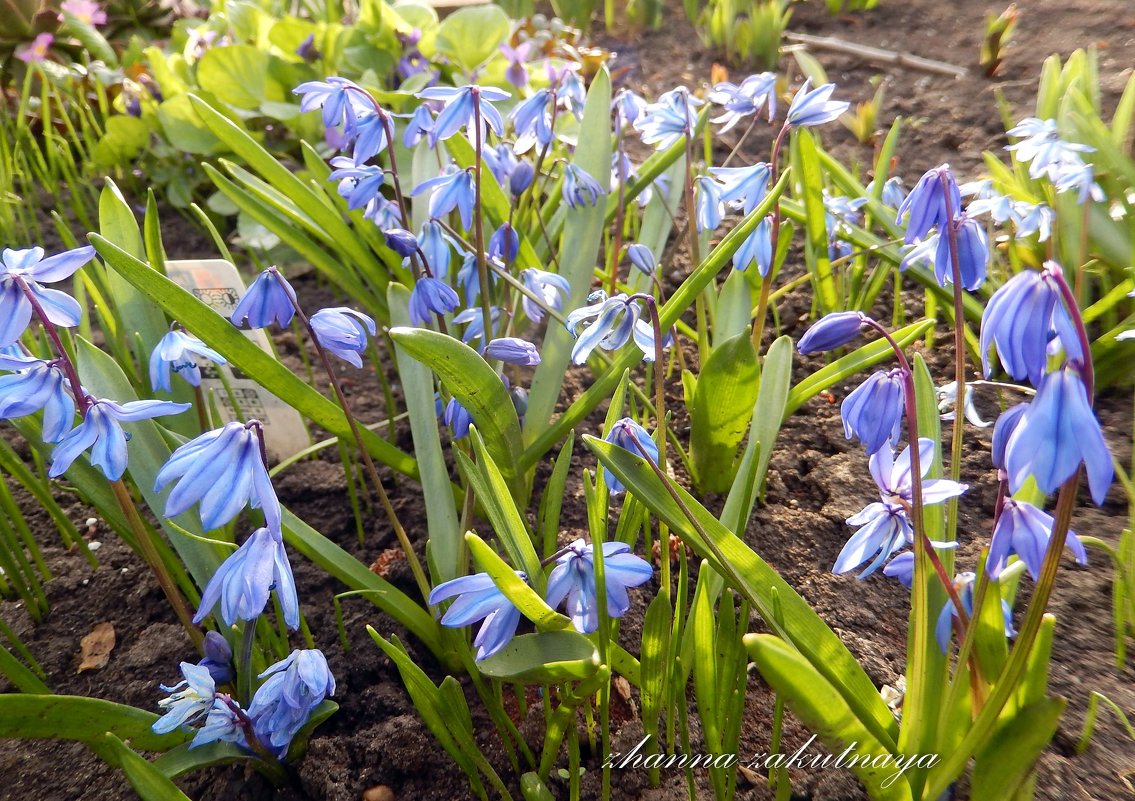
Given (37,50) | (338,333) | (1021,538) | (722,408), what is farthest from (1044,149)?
(37,50)

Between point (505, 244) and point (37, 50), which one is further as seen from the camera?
point (37, 50)

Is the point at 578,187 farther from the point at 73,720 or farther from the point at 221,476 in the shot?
the point at 73,720

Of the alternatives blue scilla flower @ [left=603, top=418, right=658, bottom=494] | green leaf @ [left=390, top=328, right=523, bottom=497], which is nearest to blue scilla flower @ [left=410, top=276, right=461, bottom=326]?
green leaf @ [left=390, top=328, right=523, bottom=497]

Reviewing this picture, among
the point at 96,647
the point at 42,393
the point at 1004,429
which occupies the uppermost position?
the point at 1004,429

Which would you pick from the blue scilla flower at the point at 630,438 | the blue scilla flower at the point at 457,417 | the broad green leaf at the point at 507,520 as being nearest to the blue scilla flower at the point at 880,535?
the blue scilla flower at the point at 630,438

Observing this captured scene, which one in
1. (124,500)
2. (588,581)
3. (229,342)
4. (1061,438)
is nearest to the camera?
(1061,438)

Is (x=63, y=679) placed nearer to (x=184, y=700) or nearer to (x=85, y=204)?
(x=184, y=700)

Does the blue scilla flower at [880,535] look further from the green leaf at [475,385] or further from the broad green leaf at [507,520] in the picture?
the green leaf at [475,385]
